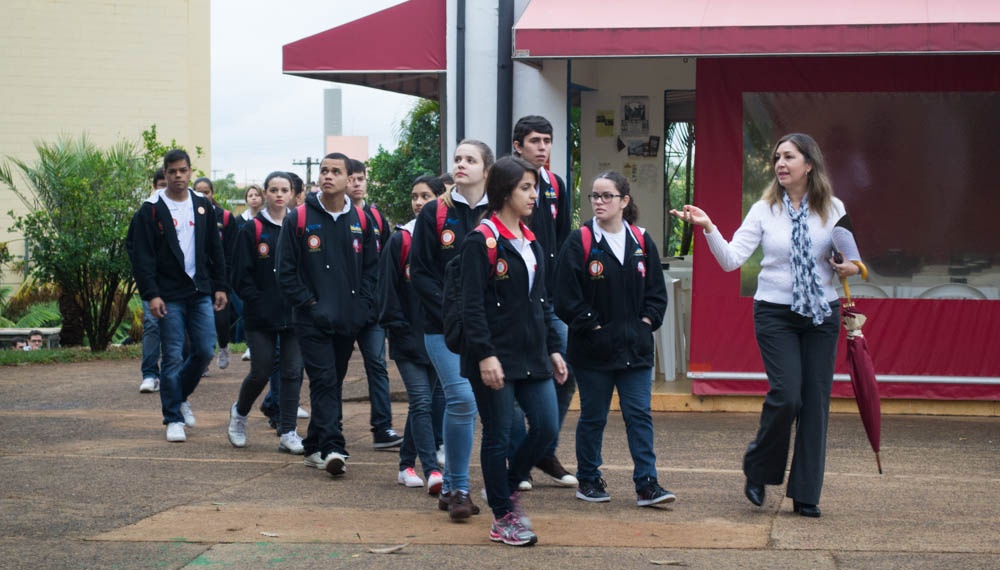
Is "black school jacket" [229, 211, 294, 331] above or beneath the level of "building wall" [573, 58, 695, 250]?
beneath

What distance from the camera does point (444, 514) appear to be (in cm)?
655

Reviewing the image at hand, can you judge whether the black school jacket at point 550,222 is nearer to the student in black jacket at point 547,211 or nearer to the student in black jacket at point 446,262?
the student in black jacket at point 547,211

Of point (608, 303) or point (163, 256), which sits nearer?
point (608, 303)

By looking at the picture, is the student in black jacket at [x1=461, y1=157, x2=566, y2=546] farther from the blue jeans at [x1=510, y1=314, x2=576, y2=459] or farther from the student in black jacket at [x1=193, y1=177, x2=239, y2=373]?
the student in black jacket at [x1=193, y1=177, x2=239, y2=373]

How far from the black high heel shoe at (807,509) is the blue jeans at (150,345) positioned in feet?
23.4

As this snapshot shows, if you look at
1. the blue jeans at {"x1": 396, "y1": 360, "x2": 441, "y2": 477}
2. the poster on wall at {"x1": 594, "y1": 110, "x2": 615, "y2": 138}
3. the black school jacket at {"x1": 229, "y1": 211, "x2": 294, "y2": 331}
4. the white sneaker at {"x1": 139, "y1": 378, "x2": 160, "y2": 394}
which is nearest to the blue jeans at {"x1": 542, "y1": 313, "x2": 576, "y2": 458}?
the blue jeans at {"x1": 396, "y1": 360, "x2": 441, "y2": 477}

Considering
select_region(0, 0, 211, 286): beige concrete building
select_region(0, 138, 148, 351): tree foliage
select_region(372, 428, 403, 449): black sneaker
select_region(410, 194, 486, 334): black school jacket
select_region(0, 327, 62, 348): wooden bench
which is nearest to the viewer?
select_region(410, 194, 486, 334): black school jacket

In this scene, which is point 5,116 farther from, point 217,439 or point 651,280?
point 651,280

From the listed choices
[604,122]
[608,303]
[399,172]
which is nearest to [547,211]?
[608,303]

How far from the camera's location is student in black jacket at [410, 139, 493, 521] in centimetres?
636

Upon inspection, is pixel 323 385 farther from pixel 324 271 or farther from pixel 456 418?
pixel 456 418

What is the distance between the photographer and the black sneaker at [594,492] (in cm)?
685

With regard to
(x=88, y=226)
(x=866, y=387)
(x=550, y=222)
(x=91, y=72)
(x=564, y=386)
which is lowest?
(x=564, y=386)

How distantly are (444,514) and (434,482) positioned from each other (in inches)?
16.6
